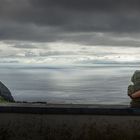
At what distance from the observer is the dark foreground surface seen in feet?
29.8

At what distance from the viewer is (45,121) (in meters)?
9.15

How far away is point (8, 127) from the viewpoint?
9.27 metres

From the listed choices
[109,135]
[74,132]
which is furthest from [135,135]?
[74,132]

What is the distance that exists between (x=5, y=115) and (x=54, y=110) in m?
0.94

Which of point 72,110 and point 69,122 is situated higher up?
point 72,110

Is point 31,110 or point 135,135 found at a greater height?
point 31,110

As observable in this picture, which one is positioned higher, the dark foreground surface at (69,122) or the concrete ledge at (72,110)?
the concrete ledge at (72,110)

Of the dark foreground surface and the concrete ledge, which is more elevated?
the concrete ledge

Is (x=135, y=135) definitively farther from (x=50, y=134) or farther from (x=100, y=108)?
(x=50, y=134)

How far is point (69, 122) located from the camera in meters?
9.11

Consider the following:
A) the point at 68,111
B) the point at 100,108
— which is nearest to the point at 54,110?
the point at 68,111

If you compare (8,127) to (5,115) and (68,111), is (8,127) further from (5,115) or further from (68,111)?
(68,111)

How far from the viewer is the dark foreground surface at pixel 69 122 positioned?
909 cm

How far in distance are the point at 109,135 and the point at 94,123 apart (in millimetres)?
385
